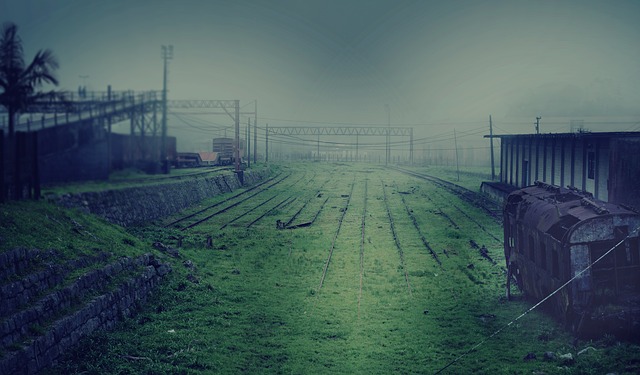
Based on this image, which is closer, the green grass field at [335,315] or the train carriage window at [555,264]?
the green grass field at [335,315]

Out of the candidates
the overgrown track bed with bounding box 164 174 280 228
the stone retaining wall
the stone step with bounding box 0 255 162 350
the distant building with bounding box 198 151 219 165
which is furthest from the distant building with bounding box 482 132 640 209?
the distant building with bounding box 198 151 219 165

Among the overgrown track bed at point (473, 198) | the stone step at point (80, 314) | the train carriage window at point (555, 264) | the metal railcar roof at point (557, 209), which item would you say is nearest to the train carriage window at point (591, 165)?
the overgrown track bed at point (473, 198)

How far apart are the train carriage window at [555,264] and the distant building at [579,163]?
1077 centimetres

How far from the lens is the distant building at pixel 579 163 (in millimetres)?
22484

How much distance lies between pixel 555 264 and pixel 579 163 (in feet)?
60.0

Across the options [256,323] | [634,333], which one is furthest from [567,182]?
[256,323]

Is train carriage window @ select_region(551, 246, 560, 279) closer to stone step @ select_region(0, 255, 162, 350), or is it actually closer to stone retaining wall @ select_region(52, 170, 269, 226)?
stone step @ select_region(0, 255, 162, 350)

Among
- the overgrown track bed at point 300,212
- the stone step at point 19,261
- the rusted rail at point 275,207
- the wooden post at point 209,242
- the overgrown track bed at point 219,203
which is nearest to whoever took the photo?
the stone step at point 19,261

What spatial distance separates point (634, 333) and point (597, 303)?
94 cm

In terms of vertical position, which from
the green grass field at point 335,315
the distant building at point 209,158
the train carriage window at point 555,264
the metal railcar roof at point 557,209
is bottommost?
the green grass field at point 335,315

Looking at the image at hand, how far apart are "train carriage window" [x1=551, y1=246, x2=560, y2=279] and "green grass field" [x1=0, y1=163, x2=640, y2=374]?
4.12 ft

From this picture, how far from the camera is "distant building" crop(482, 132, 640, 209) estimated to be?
885 inches

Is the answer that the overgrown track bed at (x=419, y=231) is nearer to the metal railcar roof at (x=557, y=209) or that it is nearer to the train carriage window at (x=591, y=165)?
the metal railcar roof at (x=557, y=209)

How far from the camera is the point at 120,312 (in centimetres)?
1379
